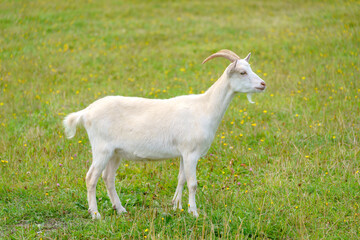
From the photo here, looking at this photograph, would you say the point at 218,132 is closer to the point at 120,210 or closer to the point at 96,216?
the point at 120,210

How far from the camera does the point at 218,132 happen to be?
764 centimetres

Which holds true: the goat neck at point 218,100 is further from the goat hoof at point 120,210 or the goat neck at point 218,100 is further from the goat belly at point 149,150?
the goat hoof at point 120,210

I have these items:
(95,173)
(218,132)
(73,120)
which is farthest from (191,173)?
(218,132)

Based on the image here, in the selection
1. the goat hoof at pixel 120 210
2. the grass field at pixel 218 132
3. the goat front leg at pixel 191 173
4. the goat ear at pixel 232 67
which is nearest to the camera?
the grass field at pixel 218 132

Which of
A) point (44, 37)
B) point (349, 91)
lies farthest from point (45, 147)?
point (44, 37)

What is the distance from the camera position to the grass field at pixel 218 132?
4832 mm

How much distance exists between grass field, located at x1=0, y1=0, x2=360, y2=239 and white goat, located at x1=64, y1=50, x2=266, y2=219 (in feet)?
1.91

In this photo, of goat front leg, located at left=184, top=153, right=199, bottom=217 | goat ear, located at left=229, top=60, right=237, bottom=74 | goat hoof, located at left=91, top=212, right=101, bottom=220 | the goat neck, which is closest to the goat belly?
goat front leg, located at left=184, top=153, right=199, bottom=217

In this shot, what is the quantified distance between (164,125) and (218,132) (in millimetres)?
2668

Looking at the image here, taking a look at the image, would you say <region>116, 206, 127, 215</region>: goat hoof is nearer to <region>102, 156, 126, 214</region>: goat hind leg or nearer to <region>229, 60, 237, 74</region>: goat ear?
<region>102, 156, 126, 214</region>: goat hind leg

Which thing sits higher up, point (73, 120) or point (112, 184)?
point (73, 120)

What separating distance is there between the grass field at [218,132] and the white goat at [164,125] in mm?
583

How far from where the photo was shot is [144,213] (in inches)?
196

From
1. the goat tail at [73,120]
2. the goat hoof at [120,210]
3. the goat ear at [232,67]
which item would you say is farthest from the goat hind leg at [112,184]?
the goat ear at [232,67]
